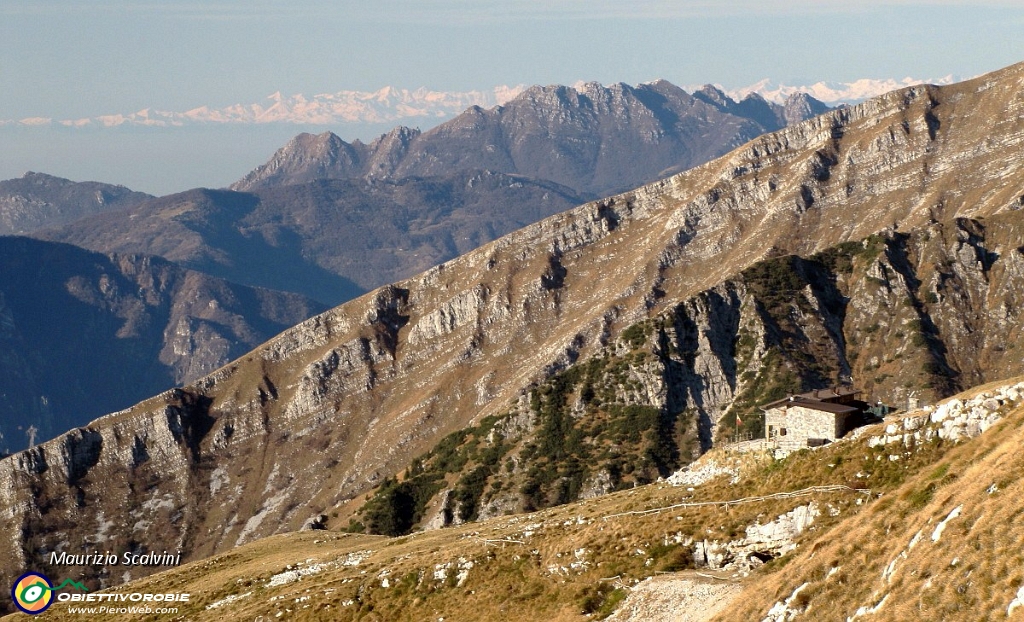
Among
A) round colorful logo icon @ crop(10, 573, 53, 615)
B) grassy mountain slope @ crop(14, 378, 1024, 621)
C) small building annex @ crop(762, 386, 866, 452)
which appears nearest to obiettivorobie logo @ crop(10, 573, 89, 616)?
round colorful logo icon @ crop(10, 573, 53, 615)

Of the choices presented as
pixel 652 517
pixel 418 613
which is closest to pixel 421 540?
pixel 418 613

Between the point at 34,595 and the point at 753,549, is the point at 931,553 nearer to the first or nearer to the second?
the point at 753,549

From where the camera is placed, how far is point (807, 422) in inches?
3292

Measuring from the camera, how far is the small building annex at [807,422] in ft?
270

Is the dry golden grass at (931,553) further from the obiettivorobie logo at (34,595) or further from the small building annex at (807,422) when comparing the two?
the obiettivorobie logo at (34,595)

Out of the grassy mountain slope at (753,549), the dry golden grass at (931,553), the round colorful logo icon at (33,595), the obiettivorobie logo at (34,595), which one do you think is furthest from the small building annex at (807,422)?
the round colorful logo icon at (33,595)

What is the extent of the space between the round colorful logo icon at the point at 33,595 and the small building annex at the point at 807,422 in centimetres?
9405

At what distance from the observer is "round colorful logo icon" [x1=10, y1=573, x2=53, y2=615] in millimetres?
126312

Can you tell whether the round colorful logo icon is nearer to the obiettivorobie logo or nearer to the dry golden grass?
the obiettivorobie logo

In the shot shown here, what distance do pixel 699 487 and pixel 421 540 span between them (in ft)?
135

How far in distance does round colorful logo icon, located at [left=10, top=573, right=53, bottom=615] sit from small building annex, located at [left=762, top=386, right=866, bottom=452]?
9405 centimetres

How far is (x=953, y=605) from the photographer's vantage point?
130 feet

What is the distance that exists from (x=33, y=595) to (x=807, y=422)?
106792 mm

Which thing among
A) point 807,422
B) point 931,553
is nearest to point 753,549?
point 807,422
